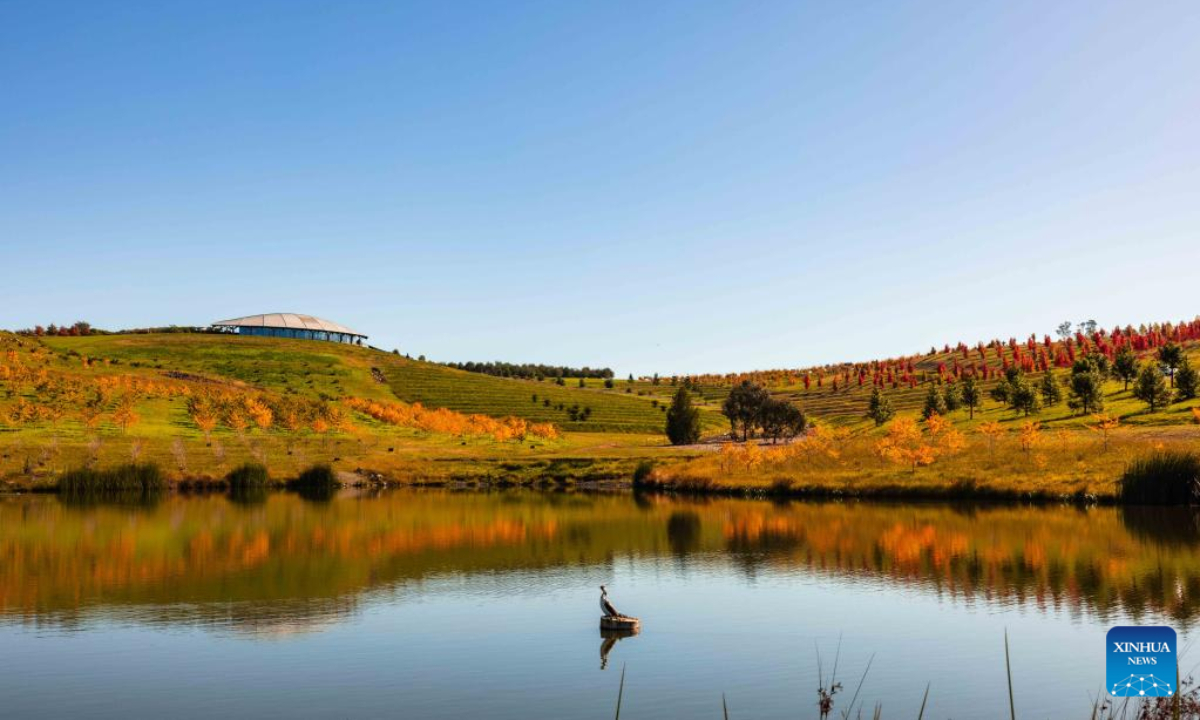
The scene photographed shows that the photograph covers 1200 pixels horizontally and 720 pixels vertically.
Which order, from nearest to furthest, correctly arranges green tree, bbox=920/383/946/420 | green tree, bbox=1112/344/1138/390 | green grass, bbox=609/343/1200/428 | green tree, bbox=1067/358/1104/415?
green grass, bbox=609/343/1200/428, green tree, bbox=1067/358/1104/415, green tree, bbox=1112/344/1138/390, green tree, bbox=920/383/946/420

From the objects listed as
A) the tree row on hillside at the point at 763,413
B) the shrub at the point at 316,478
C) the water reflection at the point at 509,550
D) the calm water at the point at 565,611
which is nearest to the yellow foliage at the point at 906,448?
the water reflection at the point at 509,550

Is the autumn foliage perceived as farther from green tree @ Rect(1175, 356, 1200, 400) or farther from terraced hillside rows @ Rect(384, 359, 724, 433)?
green tree @ Rect(1175, 356, 1200, 400)

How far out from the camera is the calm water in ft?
84.3

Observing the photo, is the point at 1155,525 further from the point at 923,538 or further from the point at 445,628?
the point at 445,628

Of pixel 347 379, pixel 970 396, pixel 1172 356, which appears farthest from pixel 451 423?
pixel 1172 356

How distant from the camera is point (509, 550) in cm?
5369

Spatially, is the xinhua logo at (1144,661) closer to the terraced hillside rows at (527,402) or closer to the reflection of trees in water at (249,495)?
the reflection of trees in water at (249,495)

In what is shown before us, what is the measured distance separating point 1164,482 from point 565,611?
165 feet

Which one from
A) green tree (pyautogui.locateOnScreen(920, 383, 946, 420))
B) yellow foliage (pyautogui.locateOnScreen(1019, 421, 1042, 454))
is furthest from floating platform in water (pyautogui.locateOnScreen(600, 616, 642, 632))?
green tree (pyautogui.locateOnScreen(920, 383, 946, 420))

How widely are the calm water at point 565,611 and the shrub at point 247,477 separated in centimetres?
2740

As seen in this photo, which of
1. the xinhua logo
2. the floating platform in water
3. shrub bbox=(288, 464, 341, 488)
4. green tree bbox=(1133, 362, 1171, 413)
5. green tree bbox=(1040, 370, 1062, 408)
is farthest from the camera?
green tree bbox=(1040, 370, 1062, 408)

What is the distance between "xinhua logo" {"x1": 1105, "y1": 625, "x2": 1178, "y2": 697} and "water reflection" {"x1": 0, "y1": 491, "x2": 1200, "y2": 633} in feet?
89.0

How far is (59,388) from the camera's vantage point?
11400 cm

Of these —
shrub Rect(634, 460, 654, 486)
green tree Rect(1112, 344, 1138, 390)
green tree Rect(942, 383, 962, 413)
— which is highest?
green tree Rect(1112, 344, 1138, 390)
